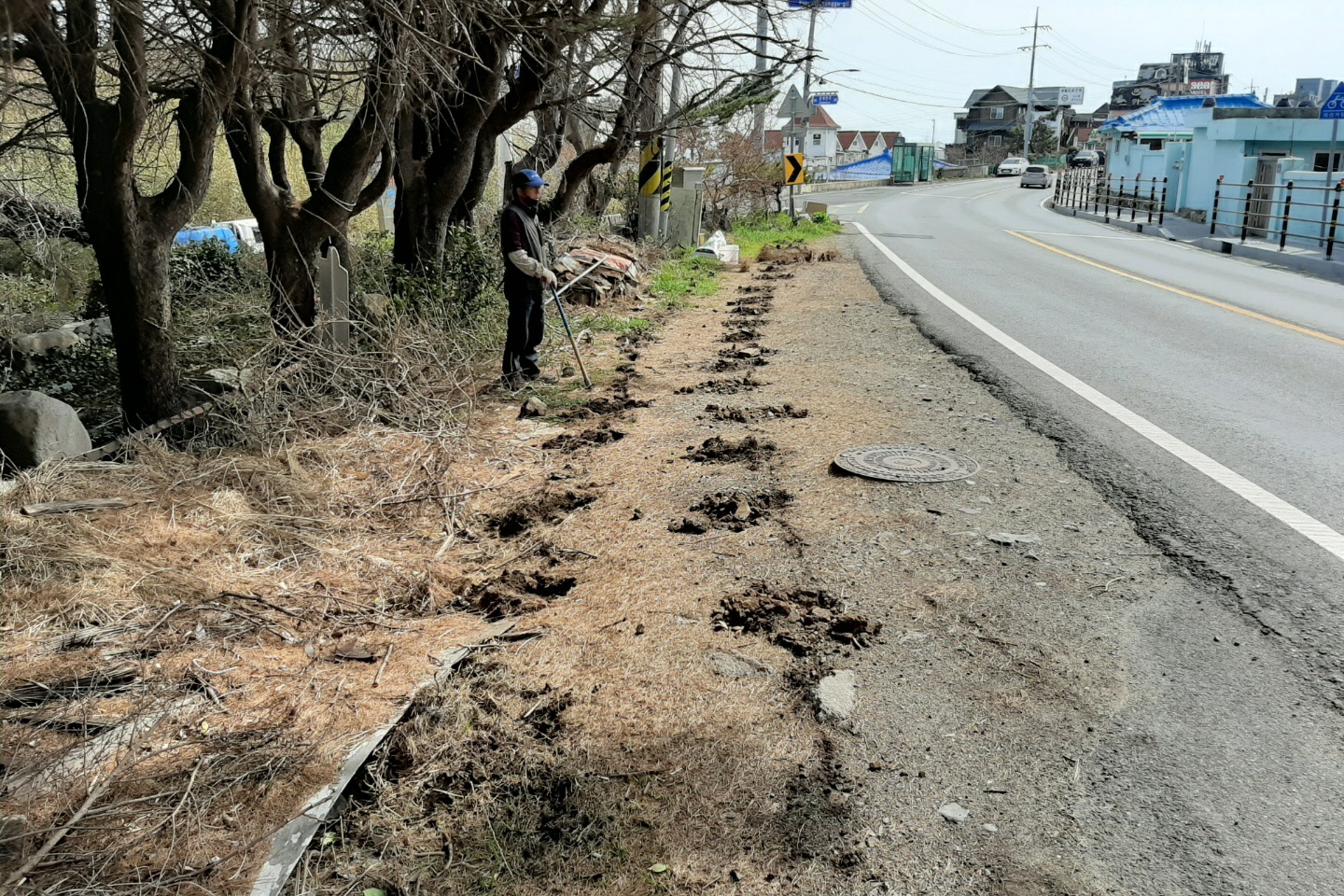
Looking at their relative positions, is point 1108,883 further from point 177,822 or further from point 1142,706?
point 177,822

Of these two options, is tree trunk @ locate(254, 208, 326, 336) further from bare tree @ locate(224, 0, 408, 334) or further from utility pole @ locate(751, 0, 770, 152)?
utility pole @ locate(751, 0, 770, 152)

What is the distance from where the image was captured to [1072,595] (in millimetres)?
4367

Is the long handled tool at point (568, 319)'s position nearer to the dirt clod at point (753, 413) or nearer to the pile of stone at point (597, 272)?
the pile of stone at point (597, 272)

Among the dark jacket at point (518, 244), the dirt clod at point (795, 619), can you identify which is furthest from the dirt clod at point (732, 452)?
the dark jacket at point (518, 244)

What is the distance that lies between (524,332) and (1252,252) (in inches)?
751

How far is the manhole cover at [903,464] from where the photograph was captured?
19.5 feet

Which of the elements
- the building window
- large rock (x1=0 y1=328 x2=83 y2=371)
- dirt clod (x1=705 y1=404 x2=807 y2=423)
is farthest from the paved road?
the building window

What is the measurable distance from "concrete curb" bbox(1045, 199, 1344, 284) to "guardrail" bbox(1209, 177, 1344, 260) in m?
0.41

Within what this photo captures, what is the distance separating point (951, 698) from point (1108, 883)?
944 millimetres

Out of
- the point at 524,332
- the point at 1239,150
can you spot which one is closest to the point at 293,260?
the point at 524,332

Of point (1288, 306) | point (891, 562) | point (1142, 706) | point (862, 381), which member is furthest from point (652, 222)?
point (1142, 706)

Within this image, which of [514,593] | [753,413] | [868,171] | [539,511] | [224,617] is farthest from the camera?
[868,171]

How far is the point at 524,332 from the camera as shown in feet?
29.4

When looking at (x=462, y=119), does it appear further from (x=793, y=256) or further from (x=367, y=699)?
(x=793, y=256)
